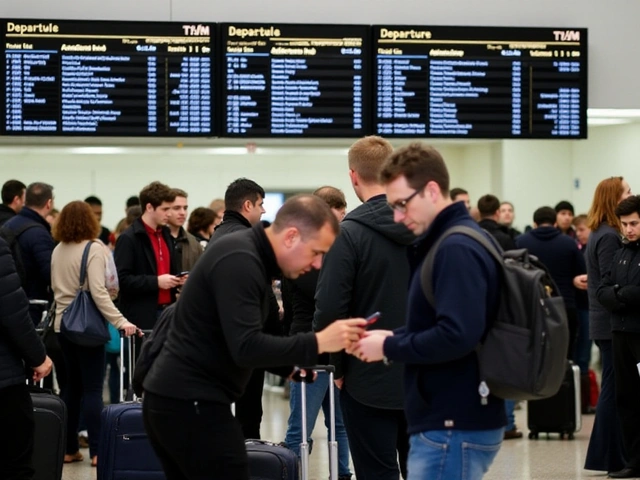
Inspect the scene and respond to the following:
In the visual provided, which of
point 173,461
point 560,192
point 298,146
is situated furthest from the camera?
point 560,192

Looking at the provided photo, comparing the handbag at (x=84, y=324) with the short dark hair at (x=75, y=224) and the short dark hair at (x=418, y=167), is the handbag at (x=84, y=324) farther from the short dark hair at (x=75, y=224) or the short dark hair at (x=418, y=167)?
the short dark hair at (x=418, y=167)

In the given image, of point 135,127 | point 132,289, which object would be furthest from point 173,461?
point 135,127

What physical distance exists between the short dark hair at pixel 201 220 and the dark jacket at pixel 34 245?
1.73 meters

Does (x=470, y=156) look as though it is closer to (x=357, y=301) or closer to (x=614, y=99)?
(x=614, y=99)

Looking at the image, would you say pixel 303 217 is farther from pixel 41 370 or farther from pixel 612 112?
pixel 612 112

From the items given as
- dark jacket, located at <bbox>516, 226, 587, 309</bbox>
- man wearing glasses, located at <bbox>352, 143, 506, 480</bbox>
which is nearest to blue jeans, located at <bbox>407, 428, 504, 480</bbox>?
man wearing glasses, located at <bbox>352, 143, 506, 480</bbox>

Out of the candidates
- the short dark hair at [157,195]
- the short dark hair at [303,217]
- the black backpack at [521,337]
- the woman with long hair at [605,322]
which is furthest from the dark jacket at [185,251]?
the black backpack at [521,337]

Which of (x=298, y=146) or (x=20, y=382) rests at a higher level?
(x=298, y=146)

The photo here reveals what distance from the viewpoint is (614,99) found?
30.4ft

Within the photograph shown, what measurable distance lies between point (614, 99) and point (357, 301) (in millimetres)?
5139

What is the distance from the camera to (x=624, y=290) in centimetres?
666

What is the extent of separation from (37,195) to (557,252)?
4.35 metres

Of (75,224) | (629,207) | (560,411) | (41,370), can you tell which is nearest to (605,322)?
(629,207)

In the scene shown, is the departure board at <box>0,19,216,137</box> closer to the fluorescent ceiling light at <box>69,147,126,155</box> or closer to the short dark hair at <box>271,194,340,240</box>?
the fluorescent ceiling light at <box>69,147,126,155</box>
